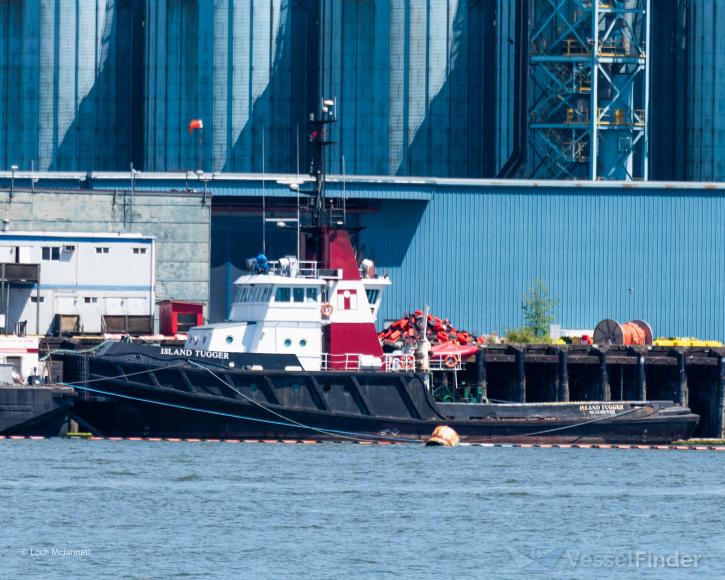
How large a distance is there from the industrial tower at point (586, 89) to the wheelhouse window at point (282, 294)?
23.0 metres

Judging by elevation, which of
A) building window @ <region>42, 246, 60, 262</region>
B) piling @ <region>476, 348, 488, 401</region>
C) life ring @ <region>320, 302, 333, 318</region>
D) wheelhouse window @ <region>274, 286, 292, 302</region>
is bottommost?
piling @ <region>476, 348, 488, 401</region>

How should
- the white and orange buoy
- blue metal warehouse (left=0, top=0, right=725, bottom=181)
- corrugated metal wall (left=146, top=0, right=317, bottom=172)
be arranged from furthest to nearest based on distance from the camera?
corrugated metal wall (left=146, top=0, right=317, bottom=172), blue metal warehouse (left=0, top=0, right=725, bottom=181), the white and orange buoy

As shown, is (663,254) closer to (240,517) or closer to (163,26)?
(163,26)

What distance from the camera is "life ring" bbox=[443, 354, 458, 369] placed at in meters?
49.4

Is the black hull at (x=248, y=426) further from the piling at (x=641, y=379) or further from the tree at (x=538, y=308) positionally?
the tree at (x=538, y=308)

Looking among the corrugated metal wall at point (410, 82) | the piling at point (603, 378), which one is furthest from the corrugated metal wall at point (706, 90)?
the piling at point (603, 378)

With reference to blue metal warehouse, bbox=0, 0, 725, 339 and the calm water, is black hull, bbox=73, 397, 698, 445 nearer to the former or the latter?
the calm water

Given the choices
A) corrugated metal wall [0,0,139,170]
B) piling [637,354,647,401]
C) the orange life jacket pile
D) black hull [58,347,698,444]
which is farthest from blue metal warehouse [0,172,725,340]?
black hull [58,347,698,444]

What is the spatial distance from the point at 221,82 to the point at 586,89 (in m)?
14.5

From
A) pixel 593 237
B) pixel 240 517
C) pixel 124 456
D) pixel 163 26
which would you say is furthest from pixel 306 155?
pixel 240 517

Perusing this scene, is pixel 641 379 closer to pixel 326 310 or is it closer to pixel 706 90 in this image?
pixel 326 310

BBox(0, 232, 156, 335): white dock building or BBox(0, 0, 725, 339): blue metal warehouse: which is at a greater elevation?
BBox(0, 0, 725, 339): blue metal warehouse

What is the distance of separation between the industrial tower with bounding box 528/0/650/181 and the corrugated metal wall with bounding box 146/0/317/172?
10.5 metres

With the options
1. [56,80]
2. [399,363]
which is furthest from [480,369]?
[56,80]
